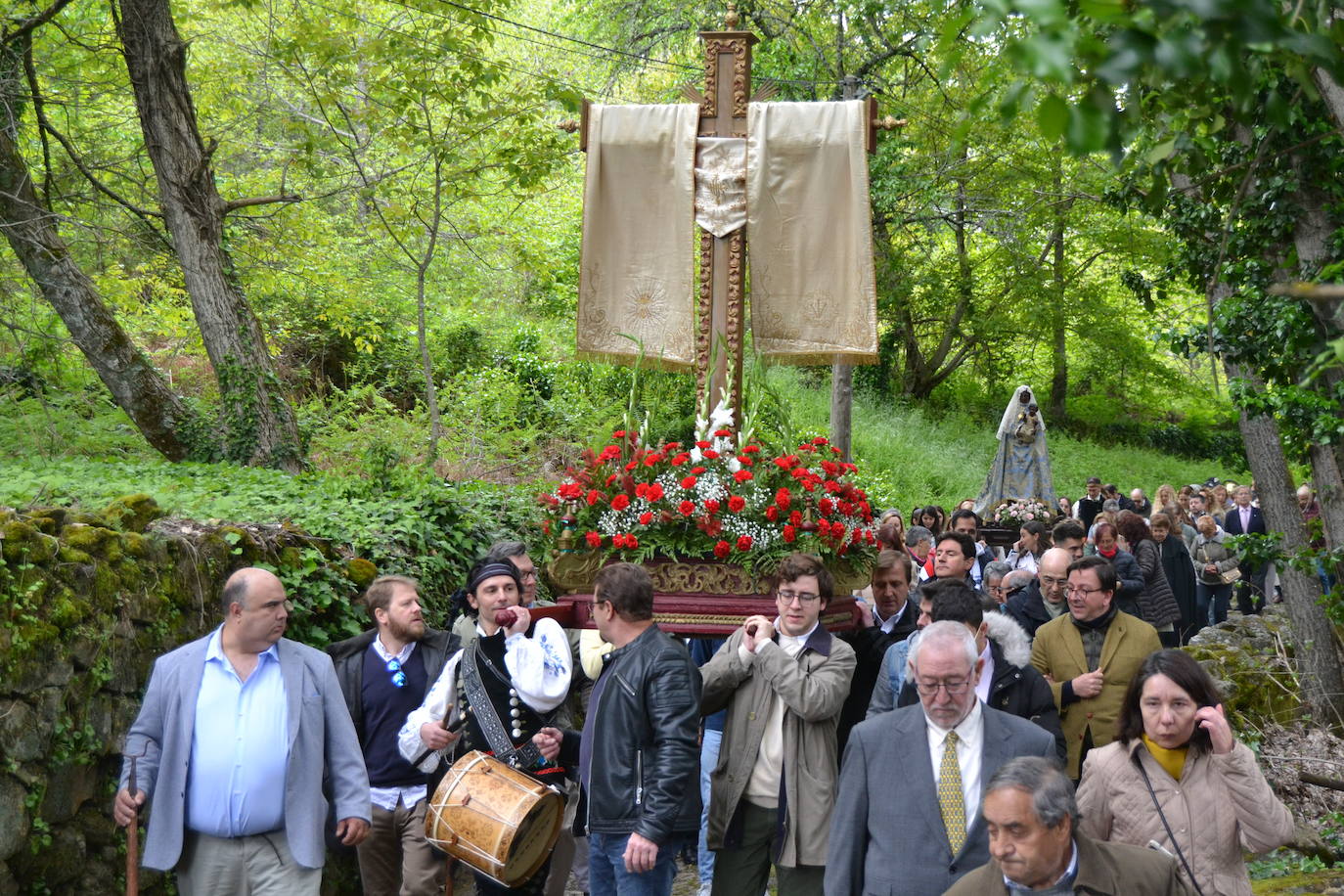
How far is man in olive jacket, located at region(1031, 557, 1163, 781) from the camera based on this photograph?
615cm

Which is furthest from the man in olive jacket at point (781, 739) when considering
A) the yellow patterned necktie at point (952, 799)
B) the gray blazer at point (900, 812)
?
the yellow patterned necktie at point (952, 799)

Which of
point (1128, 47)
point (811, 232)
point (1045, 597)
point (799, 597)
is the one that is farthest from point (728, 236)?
point (1128, 47)

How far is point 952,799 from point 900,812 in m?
0.18

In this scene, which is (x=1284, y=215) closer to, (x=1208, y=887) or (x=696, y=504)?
(x=696, y=504)

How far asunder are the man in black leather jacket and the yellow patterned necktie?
1.20 metres

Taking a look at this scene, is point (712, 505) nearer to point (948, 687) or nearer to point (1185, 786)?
point (948, 687)

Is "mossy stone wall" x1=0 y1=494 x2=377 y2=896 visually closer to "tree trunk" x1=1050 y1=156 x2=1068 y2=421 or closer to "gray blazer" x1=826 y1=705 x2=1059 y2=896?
"gray blazer" x1=826 y1=705 x2=1059 y2=896

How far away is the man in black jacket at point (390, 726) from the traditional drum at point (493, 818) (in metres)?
0.82

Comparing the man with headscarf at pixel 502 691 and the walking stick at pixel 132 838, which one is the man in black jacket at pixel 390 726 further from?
the walking stick at pixel 132 838

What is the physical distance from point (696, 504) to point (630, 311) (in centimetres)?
186

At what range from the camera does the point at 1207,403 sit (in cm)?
4138

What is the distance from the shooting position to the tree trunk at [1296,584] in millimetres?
9812

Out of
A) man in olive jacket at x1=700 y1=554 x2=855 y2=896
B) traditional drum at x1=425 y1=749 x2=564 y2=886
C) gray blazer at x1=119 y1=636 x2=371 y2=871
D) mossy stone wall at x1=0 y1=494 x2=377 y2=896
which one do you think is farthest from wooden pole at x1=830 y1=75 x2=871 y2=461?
gray blazer at x1=119 y1=636 x2=371 y2=871

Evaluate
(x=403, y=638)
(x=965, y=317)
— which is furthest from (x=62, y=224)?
(x=965, y=317)
